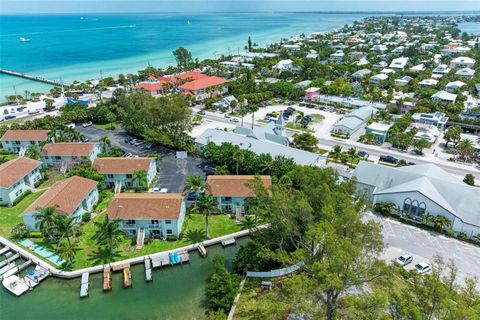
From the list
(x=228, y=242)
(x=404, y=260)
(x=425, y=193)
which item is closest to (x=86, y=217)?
(x=228, y=242)

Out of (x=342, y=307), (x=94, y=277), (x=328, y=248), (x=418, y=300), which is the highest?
(x=328, y=248)

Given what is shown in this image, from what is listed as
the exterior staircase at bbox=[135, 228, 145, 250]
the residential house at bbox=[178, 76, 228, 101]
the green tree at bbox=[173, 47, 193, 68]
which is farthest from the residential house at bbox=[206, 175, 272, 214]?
the green tree at bbox=[173, 47, 193, 68]

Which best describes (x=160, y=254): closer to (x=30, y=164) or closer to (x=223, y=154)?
(x=223, y=154)

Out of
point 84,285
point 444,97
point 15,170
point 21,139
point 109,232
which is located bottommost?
point 84,285

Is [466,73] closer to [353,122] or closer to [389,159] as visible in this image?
[353,122]

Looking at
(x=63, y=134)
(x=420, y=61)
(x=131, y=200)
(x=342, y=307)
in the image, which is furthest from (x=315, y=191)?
(x=420, y=61)

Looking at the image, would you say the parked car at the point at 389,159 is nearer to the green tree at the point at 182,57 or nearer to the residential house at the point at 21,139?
the residential house at the point at 21,139
